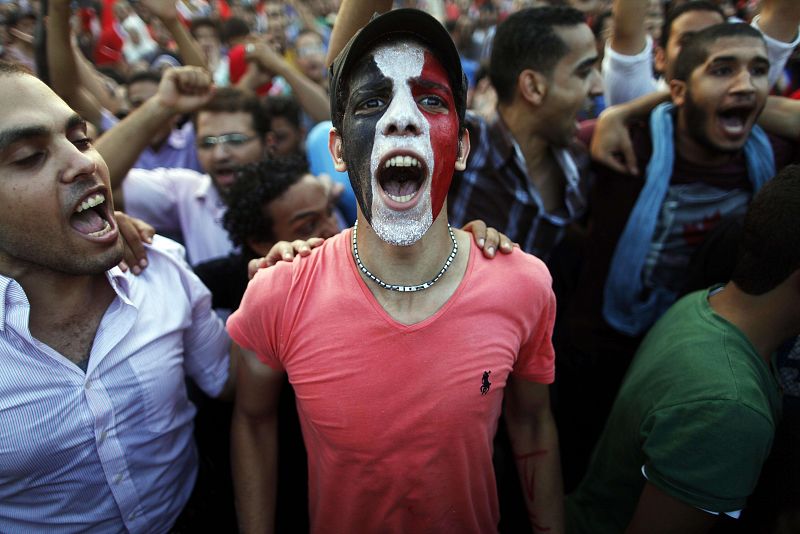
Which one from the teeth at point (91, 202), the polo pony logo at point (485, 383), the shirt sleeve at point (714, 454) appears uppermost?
the teeth at point (91, 202)

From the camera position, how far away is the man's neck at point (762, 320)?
166 centimetres

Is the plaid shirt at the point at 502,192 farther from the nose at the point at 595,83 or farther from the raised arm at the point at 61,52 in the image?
the raised arm at the point at 61,52

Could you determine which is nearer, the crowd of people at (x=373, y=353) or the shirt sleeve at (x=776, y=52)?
the crowd of people at (x=373, y=353)

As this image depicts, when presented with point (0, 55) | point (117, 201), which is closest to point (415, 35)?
point (117, 201)

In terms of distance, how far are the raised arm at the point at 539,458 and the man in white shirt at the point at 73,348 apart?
3.86 feet

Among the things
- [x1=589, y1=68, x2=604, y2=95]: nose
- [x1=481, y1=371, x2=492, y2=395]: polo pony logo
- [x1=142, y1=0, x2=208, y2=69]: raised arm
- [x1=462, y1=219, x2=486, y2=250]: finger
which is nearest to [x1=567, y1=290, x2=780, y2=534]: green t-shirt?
[x1=481, y1=371, x2=492, y2=395]: polo pony logo

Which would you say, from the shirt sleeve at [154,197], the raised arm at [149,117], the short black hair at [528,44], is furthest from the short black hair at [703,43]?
the shirt sleeve at [154,197]

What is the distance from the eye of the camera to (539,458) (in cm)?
172

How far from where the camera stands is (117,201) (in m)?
2.74

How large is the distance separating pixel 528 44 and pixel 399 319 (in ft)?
6.41

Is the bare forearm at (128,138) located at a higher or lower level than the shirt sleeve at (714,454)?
higher

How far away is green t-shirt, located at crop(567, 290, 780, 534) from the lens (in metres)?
1.46

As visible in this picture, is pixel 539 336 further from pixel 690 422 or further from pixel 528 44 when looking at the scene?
pixel 528 44

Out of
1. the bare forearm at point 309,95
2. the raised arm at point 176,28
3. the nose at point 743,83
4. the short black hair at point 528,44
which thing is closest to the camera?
the nose at point 743,83
